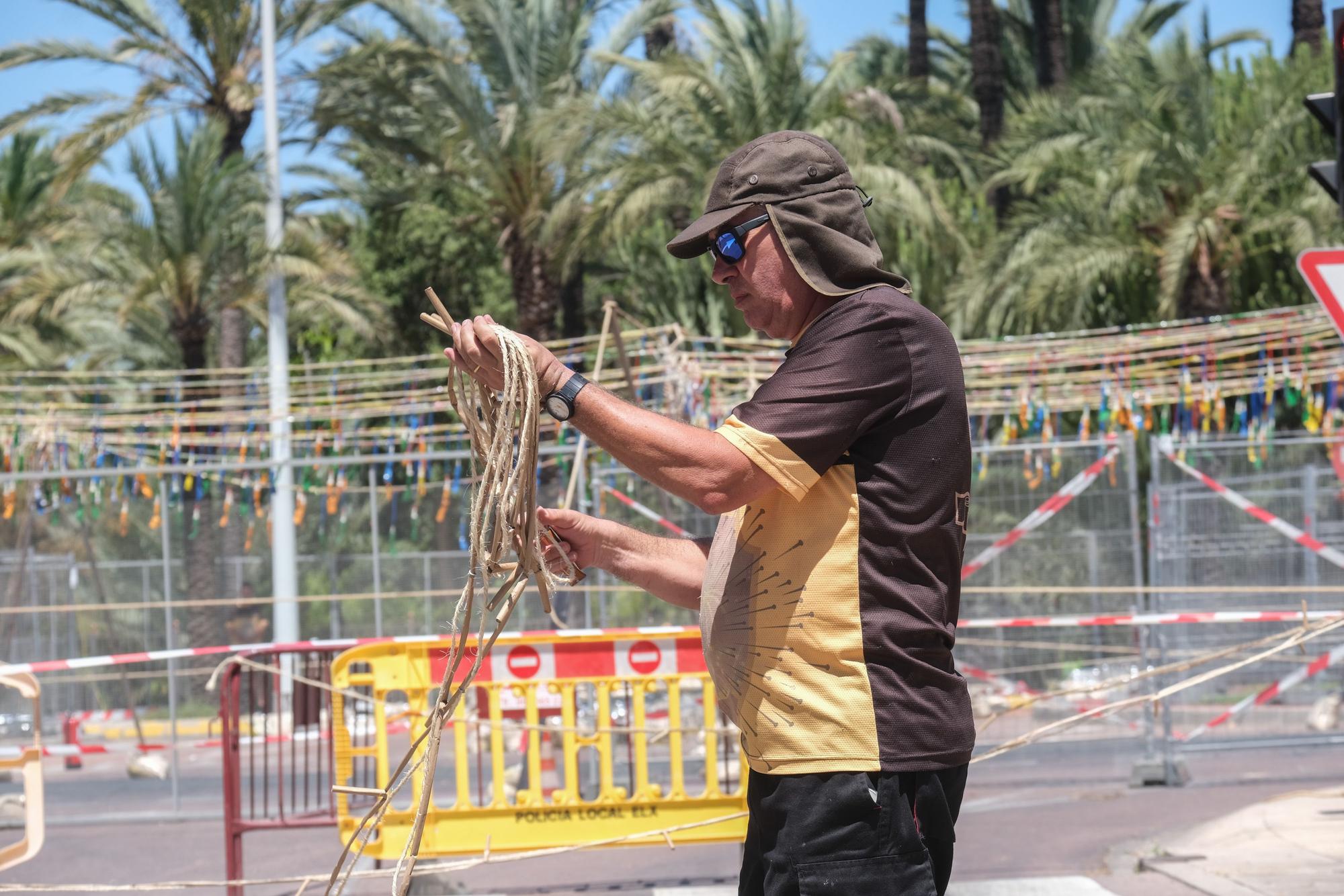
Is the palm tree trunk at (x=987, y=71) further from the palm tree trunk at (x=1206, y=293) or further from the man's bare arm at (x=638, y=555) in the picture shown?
the man's bare arm at (x=638, y=555)

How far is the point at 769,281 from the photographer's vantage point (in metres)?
2.63

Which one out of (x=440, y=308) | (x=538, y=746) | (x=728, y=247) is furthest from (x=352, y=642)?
(x=728, y=247)

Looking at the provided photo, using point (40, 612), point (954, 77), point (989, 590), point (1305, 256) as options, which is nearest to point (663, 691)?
point (989, 590)

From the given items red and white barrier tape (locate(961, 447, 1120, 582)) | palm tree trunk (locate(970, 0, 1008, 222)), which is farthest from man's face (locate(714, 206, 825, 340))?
palm tree trunk (locate(970, 0, 1008, 222))

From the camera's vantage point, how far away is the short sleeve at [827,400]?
243cm

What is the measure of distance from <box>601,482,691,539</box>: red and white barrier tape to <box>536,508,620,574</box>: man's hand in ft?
28.8

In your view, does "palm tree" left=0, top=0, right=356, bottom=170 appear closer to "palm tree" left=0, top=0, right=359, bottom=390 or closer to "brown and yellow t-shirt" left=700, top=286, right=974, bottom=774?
"palm tree" left=0, top=0, right=359, bottom=390

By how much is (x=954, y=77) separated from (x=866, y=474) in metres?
28.1

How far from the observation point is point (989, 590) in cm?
1138

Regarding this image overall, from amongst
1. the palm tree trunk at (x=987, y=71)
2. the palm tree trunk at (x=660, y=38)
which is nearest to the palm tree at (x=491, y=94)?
the palm tree trunk at (x=660, y=38)

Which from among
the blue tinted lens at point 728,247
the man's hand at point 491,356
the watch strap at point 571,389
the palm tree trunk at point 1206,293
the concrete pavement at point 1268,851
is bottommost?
the concrete pavement at point 1268,851

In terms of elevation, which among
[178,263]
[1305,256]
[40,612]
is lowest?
[40,612]

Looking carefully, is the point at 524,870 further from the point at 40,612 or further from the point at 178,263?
the point at 178,263

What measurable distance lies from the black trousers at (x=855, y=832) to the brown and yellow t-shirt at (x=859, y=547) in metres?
0.03
